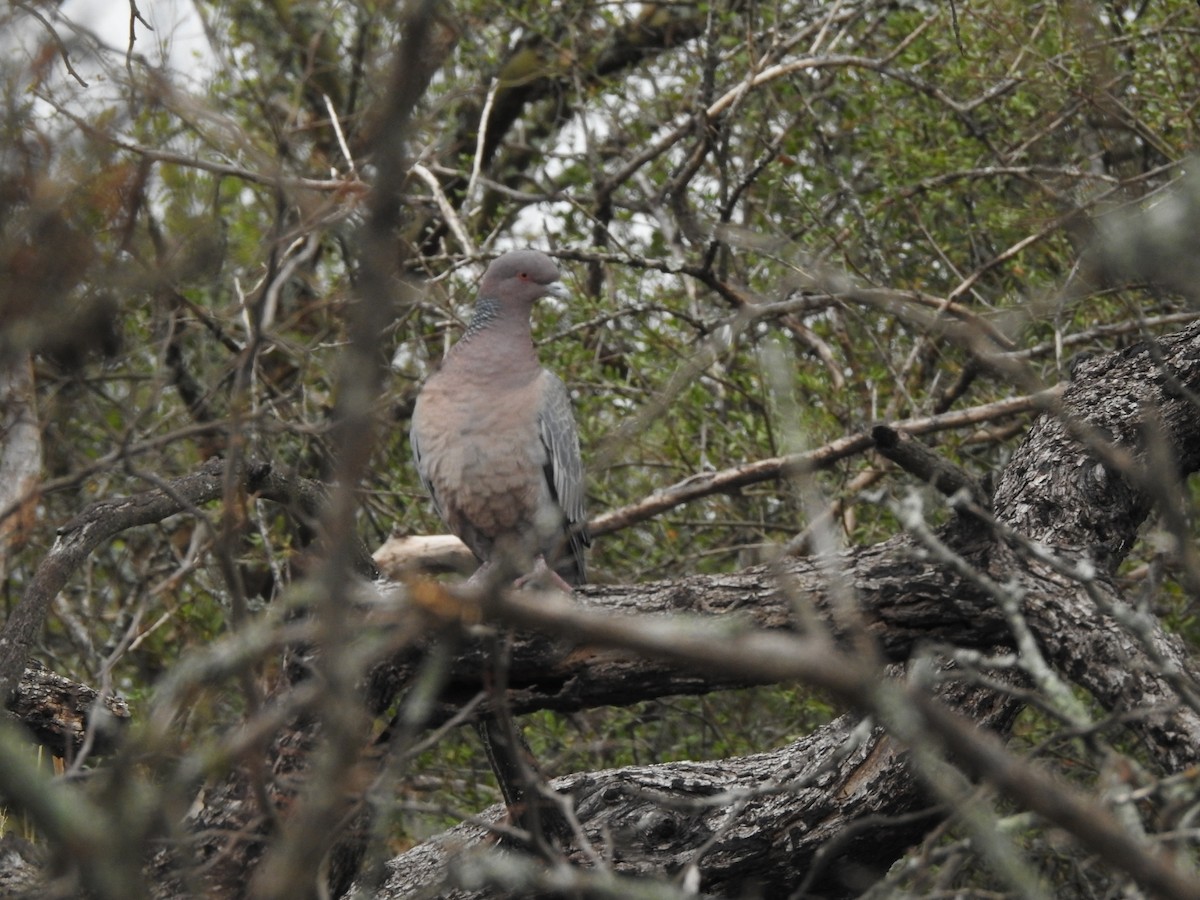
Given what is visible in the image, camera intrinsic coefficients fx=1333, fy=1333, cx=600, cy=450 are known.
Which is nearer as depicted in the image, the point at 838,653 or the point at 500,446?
the point at 838,653

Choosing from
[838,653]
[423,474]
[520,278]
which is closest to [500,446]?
[423,474]

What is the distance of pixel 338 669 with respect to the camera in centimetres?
144

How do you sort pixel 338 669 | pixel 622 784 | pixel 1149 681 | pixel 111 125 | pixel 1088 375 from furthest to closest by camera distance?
1. pixel 111 125
2. pixel 1088 375
3. pixel 622 784
4. pixel 1149 681
5. pixel 338 669

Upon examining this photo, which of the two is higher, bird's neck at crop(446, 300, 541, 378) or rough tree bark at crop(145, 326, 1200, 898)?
bird's neck at crop(446, 300, 541, 378)

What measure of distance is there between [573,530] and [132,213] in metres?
1.96

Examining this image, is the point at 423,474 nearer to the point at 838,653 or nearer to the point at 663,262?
the point at 663,262

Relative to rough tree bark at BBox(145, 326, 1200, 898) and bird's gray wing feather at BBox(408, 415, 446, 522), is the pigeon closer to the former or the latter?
bird's gray wing feather at BBox(408, 415, 446, 522)

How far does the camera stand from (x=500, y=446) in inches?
195

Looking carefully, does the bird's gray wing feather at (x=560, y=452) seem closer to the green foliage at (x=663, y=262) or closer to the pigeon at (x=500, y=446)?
the pigeon at (x=500, y=446)

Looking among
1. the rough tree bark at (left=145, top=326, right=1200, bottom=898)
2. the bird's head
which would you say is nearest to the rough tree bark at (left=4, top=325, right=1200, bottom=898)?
the rough tree bark at (left=145, top=326, right=1200, bottom=898)

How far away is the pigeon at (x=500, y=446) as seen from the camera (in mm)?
4949

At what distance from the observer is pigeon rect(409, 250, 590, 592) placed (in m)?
4.95

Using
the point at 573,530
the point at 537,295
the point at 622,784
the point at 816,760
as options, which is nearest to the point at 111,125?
the point at 537,295

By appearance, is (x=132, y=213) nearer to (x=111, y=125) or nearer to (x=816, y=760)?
(x=111, y=125)
